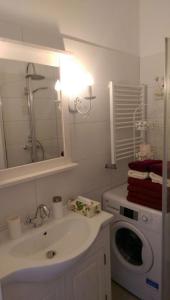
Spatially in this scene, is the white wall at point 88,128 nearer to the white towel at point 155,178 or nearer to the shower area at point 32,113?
the shower area at point 32,113

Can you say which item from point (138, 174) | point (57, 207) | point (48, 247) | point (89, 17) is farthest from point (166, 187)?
point (89, 17)

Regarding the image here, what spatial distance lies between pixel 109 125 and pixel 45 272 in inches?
52.6

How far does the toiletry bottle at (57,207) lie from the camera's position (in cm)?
156

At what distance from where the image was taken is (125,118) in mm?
2117

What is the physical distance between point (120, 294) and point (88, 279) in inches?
28.4

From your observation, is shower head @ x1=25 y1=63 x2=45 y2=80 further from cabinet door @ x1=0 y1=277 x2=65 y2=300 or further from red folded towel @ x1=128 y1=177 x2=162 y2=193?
cabinet door @ x1=0 y1=277 x2=65 y2=300

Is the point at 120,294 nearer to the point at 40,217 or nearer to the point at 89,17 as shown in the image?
the point at 40,217

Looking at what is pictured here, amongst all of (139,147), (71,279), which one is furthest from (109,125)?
(71,279)

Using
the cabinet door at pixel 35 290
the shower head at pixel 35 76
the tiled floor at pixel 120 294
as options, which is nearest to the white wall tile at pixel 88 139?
the shower head at pixel 35 76

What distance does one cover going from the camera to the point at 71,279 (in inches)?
52.3

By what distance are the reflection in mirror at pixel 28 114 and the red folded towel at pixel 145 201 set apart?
27.5 inches

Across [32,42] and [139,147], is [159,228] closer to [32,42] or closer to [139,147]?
[139,147]

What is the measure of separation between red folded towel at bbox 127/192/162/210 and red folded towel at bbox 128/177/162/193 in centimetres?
8

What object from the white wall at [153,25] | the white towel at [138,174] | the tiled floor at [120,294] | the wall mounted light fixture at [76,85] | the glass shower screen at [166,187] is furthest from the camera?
the white wall at [153,25]
